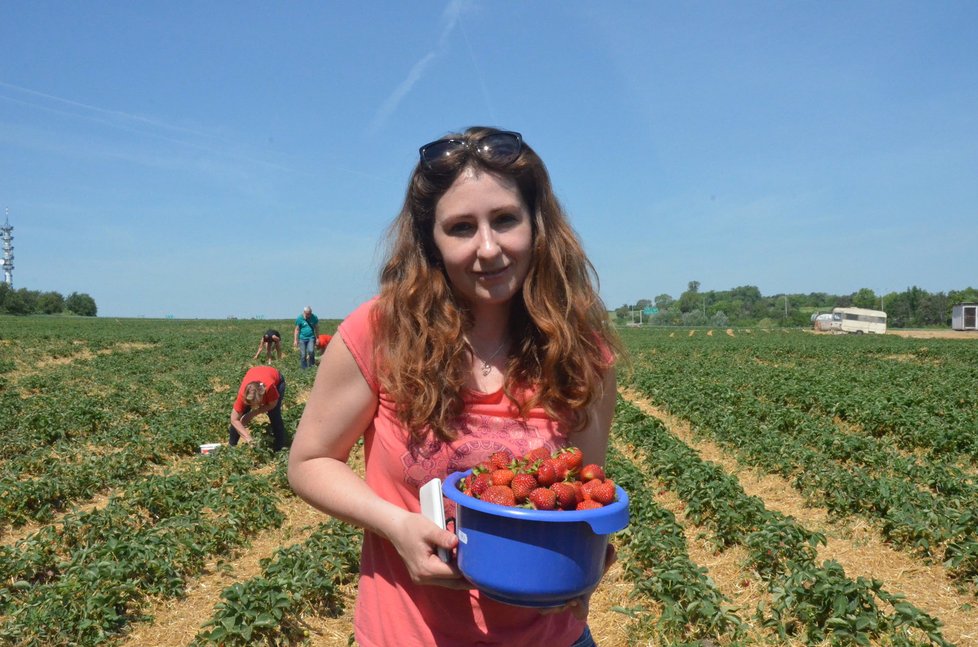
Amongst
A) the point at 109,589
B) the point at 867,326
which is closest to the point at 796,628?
the point at 109,589

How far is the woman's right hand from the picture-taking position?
1.53m

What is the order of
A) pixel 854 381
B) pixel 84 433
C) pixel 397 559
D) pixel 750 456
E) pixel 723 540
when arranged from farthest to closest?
pixel 854 381
pixel 84 433
pixel 750 456
pixel 723 540
pixel 397 559

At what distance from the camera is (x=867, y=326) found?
204ft

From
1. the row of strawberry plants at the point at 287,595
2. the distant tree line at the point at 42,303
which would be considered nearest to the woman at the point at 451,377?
the row of strawberry plants at the point at 287,595

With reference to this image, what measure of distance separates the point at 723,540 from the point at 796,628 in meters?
1.83

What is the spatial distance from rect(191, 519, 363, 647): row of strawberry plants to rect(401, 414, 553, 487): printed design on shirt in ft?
10.2

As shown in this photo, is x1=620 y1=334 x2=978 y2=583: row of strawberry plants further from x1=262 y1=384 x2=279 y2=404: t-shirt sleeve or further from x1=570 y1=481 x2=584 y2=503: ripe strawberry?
x1=262 y1=384 x2=279 y2=404: t-shirt sleeve

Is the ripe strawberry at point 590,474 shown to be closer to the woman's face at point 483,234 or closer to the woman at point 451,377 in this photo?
the woman at point 451,377

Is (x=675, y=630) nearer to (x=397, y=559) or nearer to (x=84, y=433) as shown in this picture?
(x=397, y=559)

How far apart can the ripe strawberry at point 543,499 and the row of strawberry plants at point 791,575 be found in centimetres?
344

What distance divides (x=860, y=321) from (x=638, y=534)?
6602 cm

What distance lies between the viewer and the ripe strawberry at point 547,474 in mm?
1614

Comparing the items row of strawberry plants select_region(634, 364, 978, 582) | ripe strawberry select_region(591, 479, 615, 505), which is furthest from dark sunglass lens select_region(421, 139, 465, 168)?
row of strawberry plants select_region(634, 364, 978, 582)

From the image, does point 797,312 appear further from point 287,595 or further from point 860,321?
point 287,595
